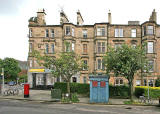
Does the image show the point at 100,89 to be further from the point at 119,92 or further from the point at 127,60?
the point at 119,92

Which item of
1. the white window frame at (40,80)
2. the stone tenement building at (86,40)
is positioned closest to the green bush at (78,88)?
the stone tenement building at (86,40)

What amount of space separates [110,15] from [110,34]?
13.7ft

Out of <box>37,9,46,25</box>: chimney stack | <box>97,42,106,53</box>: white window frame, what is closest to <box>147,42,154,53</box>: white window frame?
<box>97,42,106,53</box>: white window frame

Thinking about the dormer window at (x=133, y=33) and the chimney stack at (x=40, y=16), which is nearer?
the dormer window at (x=133, y=33)

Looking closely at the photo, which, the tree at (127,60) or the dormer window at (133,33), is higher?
the dormer window at (133,33)

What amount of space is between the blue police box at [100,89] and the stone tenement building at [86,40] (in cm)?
1220

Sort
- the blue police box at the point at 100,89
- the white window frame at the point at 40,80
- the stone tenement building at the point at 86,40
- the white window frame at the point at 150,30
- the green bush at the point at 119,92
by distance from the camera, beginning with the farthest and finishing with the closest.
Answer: the white window frame at the point at 40,80 → the stone tenement building at the point at 86,40 → the white window frame at the point at 150,30 → the green bush at the point at 119,92 → the blue police box at the point at 100,89

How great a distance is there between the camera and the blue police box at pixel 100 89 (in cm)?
1444

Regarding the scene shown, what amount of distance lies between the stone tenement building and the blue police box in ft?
40.0

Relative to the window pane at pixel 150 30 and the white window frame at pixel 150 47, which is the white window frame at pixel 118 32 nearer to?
the window pane at pixel 150 30

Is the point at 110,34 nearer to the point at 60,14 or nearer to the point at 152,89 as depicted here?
the point at 60,14

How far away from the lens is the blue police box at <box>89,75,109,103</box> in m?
14.4

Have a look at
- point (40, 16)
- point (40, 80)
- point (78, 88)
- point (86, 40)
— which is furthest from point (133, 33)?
point (40, 80)

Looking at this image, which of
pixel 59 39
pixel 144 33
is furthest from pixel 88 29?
pixel 144 33
